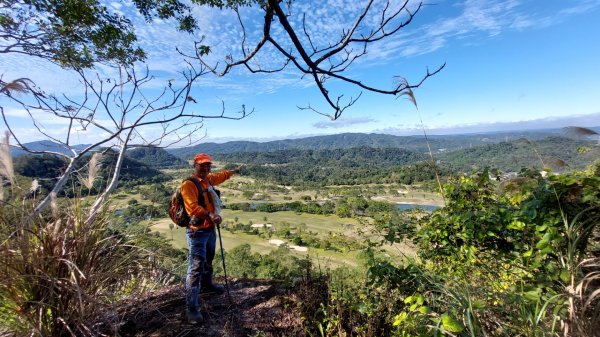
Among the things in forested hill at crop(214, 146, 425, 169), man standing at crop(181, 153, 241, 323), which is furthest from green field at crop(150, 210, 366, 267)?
forested hill at crop(214, 146, 425, 169)

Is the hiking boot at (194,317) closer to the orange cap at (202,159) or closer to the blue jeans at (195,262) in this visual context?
the blue jeans at (195,262)

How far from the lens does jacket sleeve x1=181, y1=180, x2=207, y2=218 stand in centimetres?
294

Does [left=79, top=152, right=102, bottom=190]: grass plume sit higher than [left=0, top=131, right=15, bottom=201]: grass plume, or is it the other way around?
[left=0, top=131, right=15, bottom=201]: grass plume

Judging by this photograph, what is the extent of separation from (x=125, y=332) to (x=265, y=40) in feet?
9.03

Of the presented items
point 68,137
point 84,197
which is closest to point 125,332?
point 84,197

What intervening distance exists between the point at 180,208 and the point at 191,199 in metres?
0.19

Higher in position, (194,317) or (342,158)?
(194,317)

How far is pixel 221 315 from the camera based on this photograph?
9.49 feet

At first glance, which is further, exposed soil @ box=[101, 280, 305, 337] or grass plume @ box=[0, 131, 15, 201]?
exposed soil @ box=[101, 280, 305, 337]

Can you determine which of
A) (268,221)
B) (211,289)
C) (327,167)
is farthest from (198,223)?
(327,167)

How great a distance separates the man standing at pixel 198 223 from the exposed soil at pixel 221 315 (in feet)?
0.52

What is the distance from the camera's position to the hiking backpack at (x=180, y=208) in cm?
304

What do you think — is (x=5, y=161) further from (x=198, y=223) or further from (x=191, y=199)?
(x=198, y=223)

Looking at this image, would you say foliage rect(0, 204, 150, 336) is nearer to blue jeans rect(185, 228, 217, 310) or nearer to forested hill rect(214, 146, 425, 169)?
blue jeans rect(185, 228, 217, 310)
